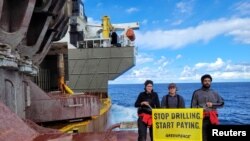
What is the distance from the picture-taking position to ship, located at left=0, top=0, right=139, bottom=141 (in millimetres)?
9336

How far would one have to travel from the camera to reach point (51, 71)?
104 feet

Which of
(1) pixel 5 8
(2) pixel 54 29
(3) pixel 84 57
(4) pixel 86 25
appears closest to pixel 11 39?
(1) pixel 5 8

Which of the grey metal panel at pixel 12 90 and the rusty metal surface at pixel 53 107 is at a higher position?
the grey metal panel at pixel 12 90

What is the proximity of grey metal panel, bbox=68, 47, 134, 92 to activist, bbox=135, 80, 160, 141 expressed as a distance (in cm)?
2255

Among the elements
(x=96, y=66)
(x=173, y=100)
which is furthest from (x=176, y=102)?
(x=96, y=66)

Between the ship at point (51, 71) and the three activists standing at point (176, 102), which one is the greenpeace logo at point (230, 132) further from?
the ship at point (51, 71)

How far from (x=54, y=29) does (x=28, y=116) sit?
226 inches

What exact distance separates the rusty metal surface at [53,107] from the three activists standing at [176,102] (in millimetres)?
7755

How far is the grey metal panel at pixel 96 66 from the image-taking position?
30.1 m

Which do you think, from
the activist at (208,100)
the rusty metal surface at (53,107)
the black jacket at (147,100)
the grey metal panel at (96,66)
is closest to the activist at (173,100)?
the black jacket at (147,100)

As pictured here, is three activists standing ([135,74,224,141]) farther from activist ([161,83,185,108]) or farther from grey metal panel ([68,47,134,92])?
grey metal panel ([68,47,134,92])

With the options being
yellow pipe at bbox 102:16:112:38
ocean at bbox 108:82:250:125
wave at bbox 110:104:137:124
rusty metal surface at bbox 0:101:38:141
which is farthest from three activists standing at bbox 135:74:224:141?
yellow pipe at bbox 102:16:112:38

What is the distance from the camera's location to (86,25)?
38125 mm

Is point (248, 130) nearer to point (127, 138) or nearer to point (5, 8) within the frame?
point (127, 138)
